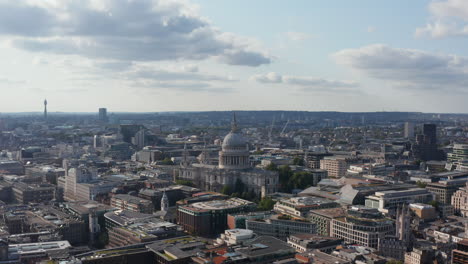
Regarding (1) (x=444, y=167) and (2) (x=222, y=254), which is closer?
(2) (x=222, y=254)

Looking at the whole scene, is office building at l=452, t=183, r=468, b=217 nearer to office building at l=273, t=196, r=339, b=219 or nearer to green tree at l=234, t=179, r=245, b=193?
office building at l=273, t=196, r=339, b=219

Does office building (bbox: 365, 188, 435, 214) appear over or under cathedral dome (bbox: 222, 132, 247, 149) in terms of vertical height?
under

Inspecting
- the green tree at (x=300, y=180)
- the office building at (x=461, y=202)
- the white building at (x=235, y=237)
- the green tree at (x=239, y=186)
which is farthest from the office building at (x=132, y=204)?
the office building at (x=461, y=202)

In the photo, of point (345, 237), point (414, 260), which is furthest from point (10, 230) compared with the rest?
point (414, 260)

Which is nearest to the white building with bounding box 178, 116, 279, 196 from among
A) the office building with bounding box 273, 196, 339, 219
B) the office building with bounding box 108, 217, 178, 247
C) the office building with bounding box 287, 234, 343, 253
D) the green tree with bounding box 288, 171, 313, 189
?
the green tree with bounding box 288, 171, 313, 189

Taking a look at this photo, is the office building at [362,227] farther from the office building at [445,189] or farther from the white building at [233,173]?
the office building at [445,189]

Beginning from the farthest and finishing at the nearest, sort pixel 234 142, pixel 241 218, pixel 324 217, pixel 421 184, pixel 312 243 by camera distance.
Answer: pixel 234 142
pixel 421 184
pixel 324 217
pixel 241 218
pixel 312 243

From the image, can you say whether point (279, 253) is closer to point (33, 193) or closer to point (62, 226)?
point (62, 226)

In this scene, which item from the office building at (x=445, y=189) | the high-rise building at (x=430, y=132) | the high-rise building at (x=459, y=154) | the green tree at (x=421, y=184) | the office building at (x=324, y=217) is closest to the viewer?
the office building at (x=324, y=217)

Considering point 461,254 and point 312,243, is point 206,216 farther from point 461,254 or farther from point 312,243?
point 461,254

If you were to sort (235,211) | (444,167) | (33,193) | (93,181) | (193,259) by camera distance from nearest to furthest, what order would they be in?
(193,259)
(235,211)
(33,193)
(93,181)
(444,167)

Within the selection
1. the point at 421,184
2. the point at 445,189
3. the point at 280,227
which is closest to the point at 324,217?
the point at 280,227
